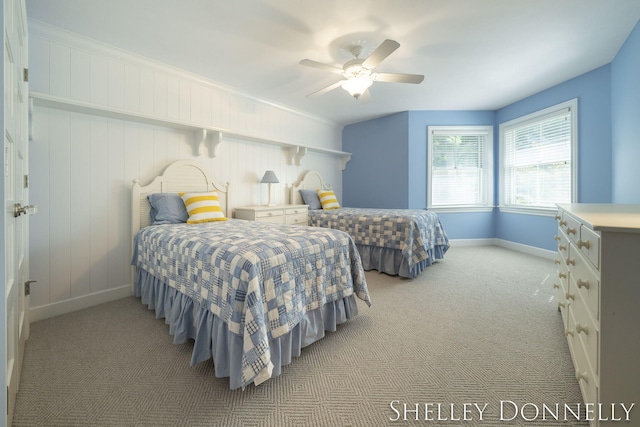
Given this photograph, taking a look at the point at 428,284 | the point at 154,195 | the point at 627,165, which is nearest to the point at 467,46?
the point at 627,165

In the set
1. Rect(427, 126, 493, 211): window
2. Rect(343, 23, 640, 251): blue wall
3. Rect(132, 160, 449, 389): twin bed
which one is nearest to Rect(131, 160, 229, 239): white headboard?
Rect(132, 160, 449, 389): twin bed

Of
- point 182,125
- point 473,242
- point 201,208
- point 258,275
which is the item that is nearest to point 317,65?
point 182,125

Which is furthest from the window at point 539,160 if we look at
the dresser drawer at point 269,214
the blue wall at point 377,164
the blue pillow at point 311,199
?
the dresser drawer at point 269,214

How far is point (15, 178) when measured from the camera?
141 centimetres

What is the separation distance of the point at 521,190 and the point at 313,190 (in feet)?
11.0

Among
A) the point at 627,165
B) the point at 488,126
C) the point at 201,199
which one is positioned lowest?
the point at 201,199

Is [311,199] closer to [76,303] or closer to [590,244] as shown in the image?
[76,303]

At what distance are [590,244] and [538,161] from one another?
3727 millimetres

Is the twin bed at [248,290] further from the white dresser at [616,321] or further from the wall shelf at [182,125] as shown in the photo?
the white dresser at [616,321]

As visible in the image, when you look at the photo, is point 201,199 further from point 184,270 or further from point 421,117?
point 421,117

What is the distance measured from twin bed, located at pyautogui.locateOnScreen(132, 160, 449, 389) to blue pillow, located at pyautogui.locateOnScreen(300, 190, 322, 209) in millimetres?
1792

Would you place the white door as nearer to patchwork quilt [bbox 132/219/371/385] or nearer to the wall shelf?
the wall shelf

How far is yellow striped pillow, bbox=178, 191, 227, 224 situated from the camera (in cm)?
267

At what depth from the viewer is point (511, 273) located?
3.22m
